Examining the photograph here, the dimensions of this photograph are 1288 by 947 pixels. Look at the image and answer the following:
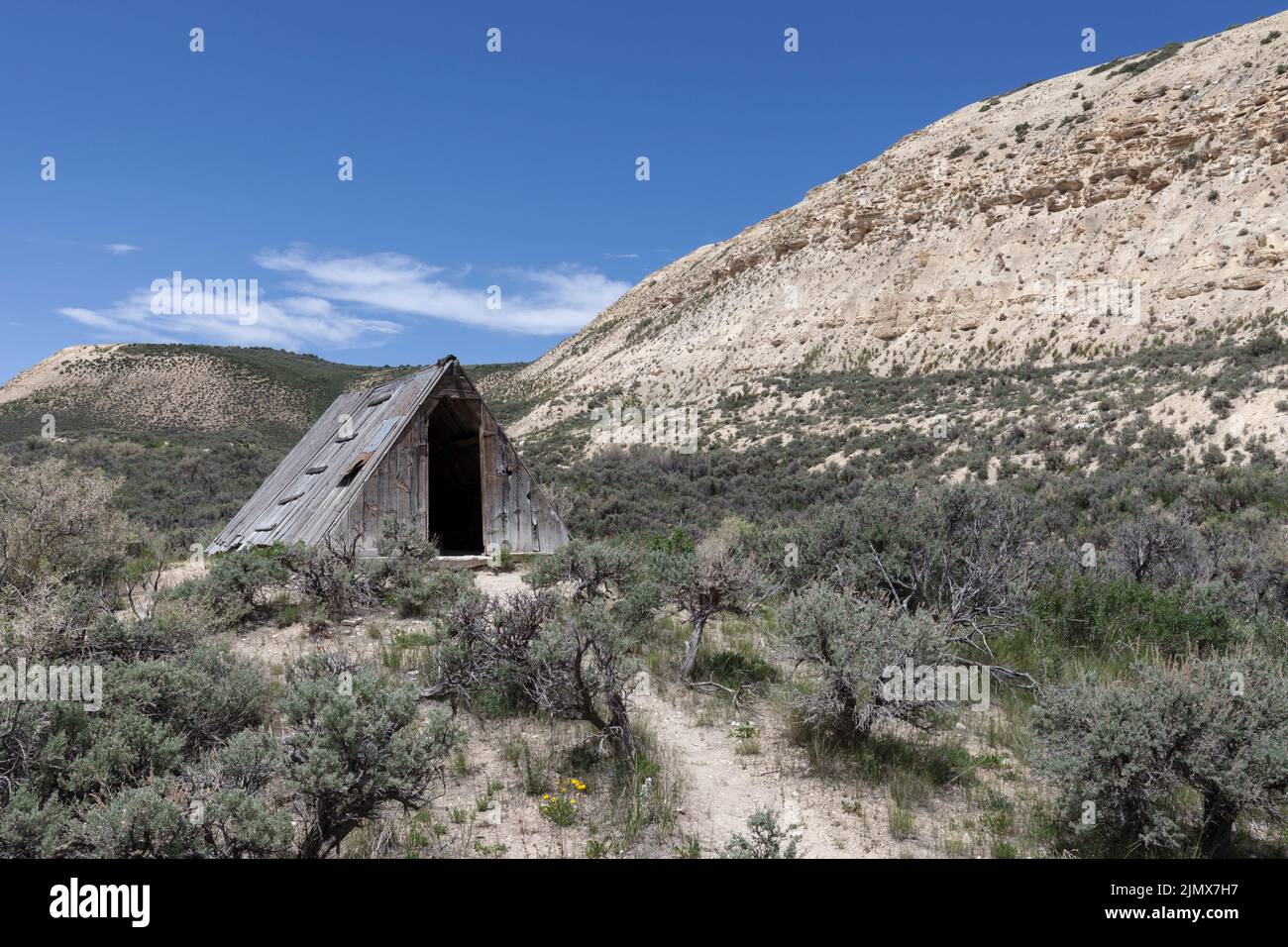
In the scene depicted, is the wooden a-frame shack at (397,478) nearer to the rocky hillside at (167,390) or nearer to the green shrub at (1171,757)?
the green shrub at (1171,757)

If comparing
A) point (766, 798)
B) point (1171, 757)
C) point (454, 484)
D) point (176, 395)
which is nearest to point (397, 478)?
point (454, 484)

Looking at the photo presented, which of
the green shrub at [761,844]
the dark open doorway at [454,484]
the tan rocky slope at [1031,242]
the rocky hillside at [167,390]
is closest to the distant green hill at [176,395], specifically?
the rocky hillside at [167,390]

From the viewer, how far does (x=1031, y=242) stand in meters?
33.0

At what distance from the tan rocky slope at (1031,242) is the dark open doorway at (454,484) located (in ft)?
77.8

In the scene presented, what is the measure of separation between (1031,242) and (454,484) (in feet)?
95.8

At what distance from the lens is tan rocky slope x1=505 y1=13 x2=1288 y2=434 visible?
27.7 meters

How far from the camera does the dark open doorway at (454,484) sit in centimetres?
1362

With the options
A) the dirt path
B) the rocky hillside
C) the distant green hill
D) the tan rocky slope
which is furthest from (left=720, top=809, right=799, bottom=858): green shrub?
the rocky hillside

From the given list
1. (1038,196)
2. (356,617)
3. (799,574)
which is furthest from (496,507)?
(1038,196)

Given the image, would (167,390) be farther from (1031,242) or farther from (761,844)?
(761,844)
